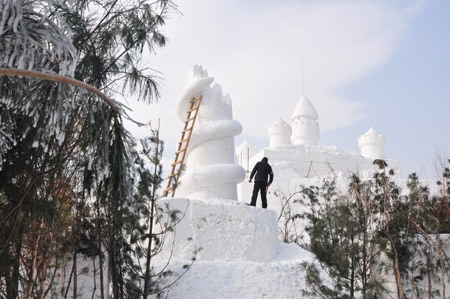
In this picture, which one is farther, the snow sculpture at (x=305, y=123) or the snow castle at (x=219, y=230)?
the snow sculpture at (x=305, y=123)

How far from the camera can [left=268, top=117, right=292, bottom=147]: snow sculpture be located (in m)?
27.2

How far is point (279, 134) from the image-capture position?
89.6ft

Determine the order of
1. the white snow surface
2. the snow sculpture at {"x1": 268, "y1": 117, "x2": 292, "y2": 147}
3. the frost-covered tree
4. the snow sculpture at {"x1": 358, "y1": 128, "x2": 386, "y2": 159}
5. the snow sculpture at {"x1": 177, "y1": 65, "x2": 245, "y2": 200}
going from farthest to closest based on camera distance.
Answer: the snow sculpture at {"x1": 358, "y1": 128, "x2": 386, "y2": 159}, the snow sculpture at {"x1": 268, "y1": 117, "x2": 292, "y2": 147}, the snow sculpture at {"x1": 177, "y1": 65, "x2": 245, "y2": 200}, the white snow surface, the frost-covered tree

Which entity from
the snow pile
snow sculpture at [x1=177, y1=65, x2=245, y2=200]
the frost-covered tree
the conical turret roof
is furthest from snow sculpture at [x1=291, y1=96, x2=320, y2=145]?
the frost-covered tree

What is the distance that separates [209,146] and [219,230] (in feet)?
5.97

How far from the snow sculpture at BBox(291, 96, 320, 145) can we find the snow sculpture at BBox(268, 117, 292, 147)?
0.43 meters

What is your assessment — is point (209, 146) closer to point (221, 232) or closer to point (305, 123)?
point (221, 232)

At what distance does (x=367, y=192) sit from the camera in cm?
712

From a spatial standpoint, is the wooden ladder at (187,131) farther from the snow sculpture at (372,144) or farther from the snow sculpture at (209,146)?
the snow sculpture at (372,144)

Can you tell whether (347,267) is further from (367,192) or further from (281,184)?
(281,184)

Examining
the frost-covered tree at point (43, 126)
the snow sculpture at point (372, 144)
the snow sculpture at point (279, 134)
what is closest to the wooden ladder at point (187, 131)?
the frost-covered tree at point (43, 126)

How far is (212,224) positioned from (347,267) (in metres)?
3.40

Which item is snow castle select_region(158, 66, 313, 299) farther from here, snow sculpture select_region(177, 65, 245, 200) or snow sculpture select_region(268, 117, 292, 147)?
snow sculpture select_region(268, 117, 292, 147)

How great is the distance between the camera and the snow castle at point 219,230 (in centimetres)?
843
